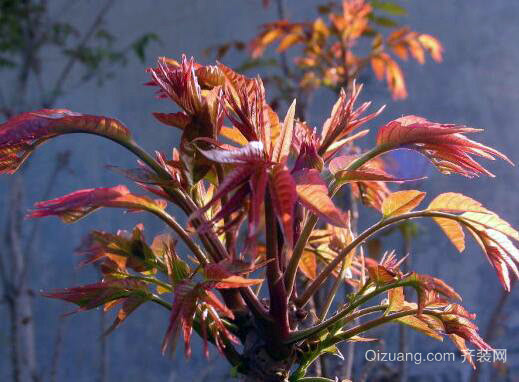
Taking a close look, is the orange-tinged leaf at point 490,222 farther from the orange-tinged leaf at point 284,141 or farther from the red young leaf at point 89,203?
Answer: the red young leaf at point 89,203

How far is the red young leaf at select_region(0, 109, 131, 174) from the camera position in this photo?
1.87 feet

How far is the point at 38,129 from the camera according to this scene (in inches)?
22.6

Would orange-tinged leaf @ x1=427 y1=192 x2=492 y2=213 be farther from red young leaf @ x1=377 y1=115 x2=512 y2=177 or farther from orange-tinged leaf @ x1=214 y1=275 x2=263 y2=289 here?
orange-tinged leaf @ x1=214 y1=275 x2=263 y2=289

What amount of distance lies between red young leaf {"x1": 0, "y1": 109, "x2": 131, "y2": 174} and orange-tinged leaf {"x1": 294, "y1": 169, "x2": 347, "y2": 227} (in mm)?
196

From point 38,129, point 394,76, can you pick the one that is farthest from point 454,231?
point 394,76

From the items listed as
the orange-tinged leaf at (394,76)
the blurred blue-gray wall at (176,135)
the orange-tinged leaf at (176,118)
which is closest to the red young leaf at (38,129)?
the orange-tinged leaf at (176,118)

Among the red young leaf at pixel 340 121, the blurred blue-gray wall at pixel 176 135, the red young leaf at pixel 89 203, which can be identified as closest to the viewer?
the red young leaf at pixel 89 203

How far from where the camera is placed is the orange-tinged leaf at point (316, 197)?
47 cm

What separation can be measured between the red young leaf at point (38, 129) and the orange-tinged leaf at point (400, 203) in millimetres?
281

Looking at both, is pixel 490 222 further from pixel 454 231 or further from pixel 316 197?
pixel 316 197

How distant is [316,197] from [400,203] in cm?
22

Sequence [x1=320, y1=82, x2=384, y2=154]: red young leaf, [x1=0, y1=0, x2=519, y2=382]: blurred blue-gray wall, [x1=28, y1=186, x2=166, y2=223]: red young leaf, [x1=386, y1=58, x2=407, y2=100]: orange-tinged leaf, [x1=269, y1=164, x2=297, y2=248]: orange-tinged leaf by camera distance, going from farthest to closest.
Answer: [x1=0, y1=0, x2=519, y2=382]: blurred blue-gray wall, [x1=386, y1=58, x2=407, y2=100]: orange-tinged leaf, [x1=320, y1=82, x2=384, y2=154]: red young leaf, [x1=28, y1=186, x2=166, y2=223]: red young leaf, [x1=269, y1=164, x2=297, y2=248]: orange-tinged leaf

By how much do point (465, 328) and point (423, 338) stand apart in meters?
2.18

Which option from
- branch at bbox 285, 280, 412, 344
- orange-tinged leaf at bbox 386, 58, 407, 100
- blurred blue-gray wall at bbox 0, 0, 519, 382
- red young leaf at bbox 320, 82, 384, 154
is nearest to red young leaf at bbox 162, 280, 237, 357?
branch at bbox 285, 280, 412, 344
